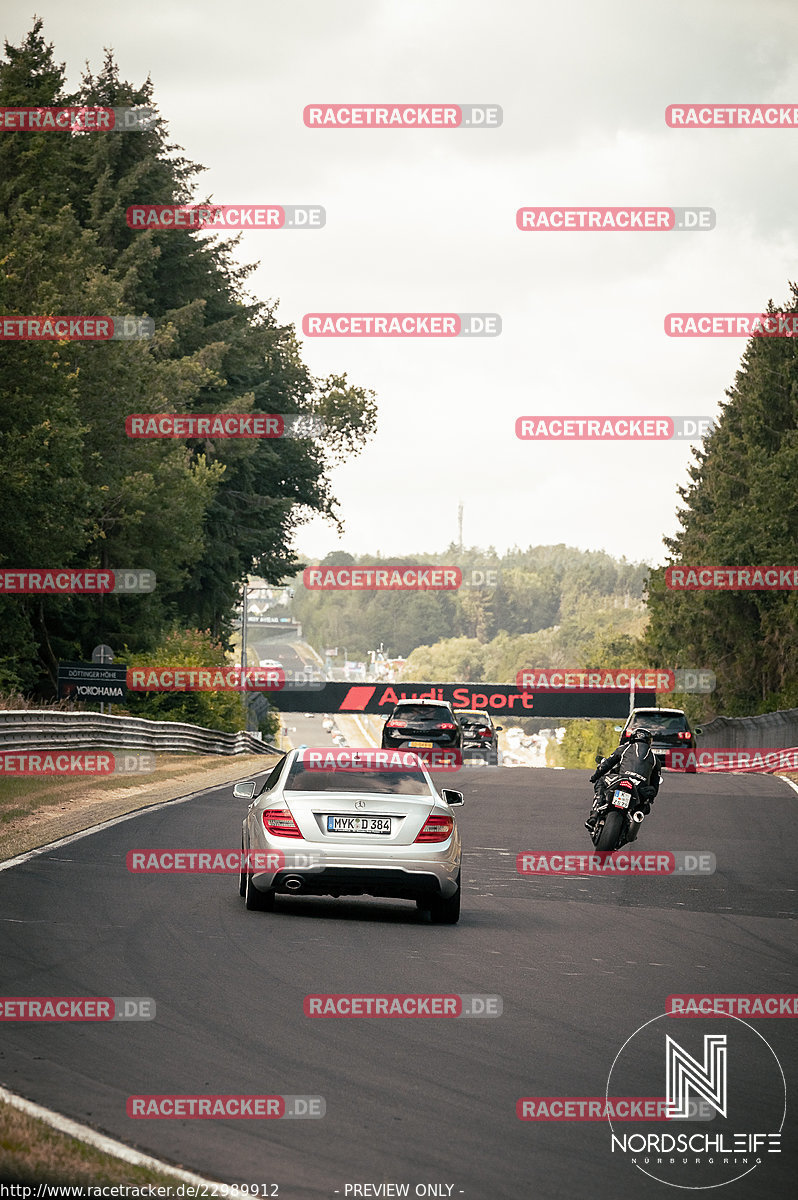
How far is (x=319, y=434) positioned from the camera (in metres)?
A: 80.5

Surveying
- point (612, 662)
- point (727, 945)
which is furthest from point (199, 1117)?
point (612, 662)

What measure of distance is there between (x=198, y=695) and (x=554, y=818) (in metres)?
29.6

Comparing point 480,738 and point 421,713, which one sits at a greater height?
point 421,713

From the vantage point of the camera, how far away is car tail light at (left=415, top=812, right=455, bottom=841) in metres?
12.6

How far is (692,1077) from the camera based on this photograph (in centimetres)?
726

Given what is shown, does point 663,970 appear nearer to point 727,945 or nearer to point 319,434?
point 727,945

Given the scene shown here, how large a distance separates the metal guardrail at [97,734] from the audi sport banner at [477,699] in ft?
93.9
